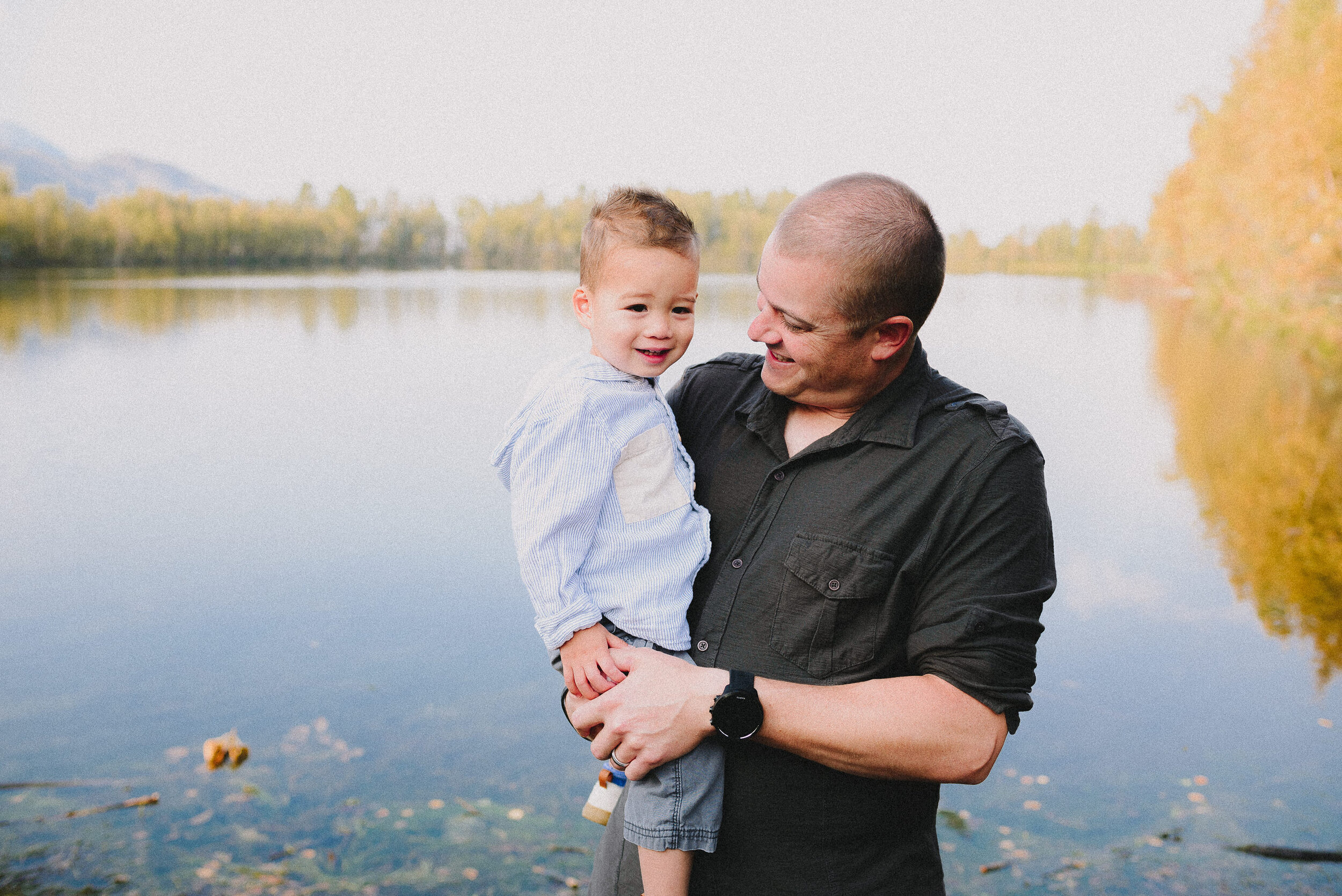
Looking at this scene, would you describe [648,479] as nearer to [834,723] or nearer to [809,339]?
[809,339]

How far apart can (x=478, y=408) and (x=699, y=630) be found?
17.0m

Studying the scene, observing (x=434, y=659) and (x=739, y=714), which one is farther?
(x=434, y=659)

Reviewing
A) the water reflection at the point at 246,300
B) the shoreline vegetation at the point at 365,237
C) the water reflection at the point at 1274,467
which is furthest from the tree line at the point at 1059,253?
the water reflection at the point at 1274,467

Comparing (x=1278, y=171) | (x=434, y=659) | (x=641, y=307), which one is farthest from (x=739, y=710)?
(x=1278, y=171)

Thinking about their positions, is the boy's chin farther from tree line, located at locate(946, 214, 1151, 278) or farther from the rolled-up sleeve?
tree line, located at locate(946, 214, 1151, 278)

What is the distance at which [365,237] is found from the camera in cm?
9806

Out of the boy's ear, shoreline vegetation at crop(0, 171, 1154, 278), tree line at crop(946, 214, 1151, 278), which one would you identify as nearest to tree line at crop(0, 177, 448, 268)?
shoreline vegetation at crop(0, 171, 1154, 278)

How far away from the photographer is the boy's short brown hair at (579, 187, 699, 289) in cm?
214

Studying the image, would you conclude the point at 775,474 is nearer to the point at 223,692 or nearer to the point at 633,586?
the point at 633,586

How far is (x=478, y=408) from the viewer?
18.7 metres

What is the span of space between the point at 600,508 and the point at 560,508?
0.36 ft

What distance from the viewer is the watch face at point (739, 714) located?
187cm

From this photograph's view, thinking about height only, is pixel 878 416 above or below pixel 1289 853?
above

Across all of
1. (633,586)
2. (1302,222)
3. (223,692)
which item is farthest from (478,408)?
(1302,222)
